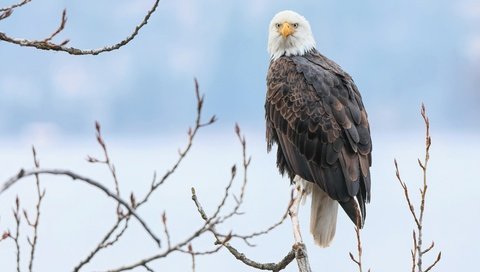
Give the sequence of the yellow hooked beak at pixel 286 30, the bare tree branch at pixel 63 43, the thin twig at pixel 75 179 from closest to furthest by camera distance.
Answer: the thin twig at pixel 75 179 → the bare tree branch at pixel 63 43 → the yellow hooked beak at pixel 286 30

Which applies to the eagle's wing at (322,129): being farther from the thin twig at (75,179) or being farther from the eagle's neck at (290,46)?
the thin twig at (75,179)

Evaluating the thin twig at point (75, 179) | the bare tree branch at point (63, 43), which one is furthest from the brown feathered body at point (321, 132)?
the thin twig at point (75, 179)

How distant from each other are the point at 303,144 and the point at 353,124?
1.51 feet

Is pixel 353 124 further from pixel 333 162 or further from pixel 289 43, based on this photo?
pixel 289 43

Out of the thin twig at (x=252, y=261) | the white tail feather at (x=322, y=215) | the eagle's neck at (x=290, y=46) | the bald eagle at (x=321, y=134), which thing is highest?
the eagle's neck at (x=290, y=46)

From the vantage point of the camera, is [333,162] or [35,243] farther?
[333,162]

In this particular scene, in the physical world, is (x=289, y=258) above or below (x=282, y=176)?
below

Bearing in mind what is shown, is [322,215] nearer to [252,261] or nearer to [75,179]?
[252,261]

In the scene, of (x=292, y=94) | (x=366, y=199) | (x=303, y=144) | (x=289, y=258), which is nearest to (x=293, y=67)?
(x=292, y=94)

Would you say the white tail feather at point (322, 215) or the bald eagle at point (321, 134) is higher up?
the bald eagle at point (321, 134)

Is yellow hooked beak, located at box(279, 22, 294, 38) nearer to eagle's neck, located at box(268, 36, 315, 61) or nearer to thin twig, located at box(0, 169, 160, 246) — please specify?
eagle's neck, located at box(268, 36, 315, 61)

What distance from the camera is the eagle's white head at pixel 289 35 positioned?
7426 millimetres

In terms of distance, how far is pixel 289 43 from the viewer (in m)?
7.43

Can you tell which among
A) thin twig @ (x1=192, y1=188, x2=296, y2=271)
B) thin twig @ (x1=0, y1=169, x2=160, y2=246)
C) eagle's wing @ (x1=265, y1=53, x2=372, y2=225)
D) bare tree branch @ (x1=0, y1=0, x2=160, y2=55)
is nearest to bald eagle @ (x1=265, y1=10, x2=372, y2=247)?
eagle's wing @ (x1=265, y1=53, x2=372, y2=225)
